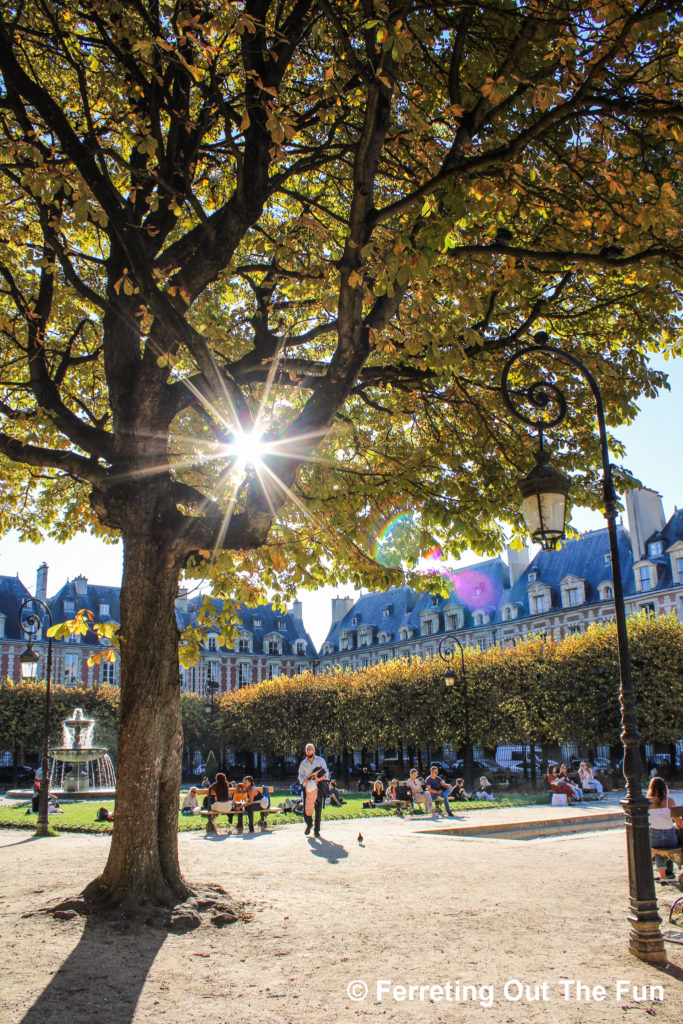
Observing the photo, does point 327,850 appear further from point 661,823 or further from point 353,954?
point 353,954

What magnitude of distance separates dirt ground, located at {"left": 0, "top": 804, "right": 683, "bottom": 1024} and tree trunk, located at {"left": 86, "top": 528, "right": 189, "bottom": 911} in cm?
62

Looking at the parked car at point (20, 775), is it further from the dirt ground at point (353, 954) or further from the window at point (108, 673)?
the dirt ground at point (353, 954)

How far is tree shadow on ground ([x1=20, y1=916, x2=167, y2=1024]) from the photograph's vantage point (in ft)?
15.5

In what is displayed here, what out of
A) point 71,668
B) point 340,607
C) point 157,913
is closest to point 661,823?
point 157,913

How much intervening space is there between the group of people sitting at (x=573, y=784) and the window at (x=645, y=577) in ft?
70.7

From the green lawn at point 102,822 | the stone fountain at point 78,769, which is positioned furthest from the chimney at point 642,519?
the stone fountain at point 78,769

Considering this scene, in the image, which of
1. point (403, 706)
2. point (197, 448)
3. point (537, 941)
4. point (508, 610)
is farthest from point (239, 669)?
point (537, 941)

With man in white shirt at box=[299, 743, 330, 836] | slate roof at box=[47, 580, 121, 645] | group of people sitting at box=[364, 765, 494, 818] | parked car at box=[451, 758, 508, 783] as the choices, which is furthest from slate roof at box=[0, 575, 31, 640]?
man in white shirt at box=[299, 743, 330, 836]

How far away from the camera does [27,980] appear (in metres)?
5.25

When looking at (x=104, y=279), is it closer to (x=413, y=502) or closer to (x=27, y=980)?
(x=413, y=502)

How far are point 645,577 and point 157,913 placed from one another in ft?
146

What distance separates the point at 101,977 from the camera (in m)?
5.41

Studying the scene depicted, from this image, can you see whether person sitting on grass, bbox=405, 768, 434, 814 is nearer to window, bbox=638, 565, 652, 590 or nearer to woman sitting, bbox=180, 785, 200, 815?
woman sitting, bbox=180, 785, 200, 815

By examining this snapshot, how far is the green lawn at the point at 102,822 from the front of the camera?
17.0 meters
